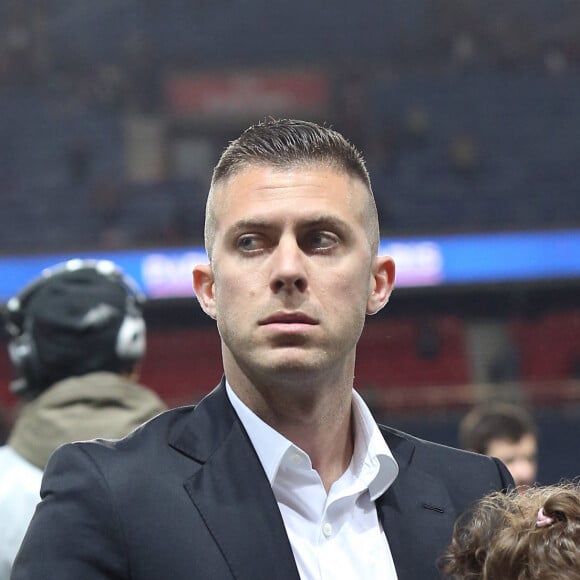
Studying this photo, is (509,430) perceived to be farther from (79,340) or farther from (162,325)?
(162,325)

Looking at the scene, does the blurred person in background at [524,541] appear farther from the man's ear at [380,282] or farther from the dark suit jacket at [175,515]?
the man's ear at [380,282]

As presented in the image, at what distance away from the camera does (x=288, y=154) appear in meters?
1.42

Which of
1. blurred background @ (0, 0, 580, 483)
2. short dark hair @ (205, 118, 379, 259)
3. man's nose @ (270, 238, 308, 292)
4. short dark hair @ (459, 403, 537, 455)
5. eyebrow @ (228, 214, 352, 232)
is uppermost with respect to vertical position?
blurred background @ (0, 0, 580, 483)

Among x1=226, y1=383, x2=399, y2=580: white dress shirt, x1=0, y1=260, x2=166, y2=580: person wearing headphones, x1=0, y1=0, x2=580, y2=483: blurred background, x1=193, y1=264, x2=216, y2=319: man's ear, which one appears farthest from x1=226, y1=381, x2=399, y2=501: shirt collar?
x1=0, y1=0, x2=580, y2=483: blurred background

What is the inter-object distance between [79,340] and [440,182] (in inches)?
464

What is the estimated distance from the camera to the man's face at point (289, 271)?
4.30ft

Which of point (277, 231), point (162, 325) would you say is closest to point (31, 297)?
point (277, 231)

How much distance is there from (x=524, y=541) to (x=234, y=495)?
332mm

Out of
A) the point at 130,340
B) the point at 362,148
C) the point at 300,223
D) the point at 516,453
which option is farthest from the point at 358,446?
the point at 362,148

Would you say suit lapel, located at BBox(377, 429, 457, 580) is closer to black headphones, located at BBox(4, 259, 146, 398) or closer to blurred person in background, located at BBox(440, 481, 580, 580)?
blurred person in background, located at BBox(440, 481, 580, 580)

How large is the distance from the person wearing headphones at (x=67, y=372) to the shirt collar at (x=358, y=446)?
1.80 ft

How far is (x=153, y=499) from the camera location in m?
1.28

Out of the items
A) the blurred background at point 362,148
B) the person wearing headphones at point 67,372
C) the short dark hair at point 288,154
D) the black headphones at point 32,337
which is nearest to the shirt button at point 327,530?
the short dark hair at point 288,154

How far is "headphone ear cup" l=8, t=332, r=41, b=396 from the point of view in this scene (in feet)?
6.50
